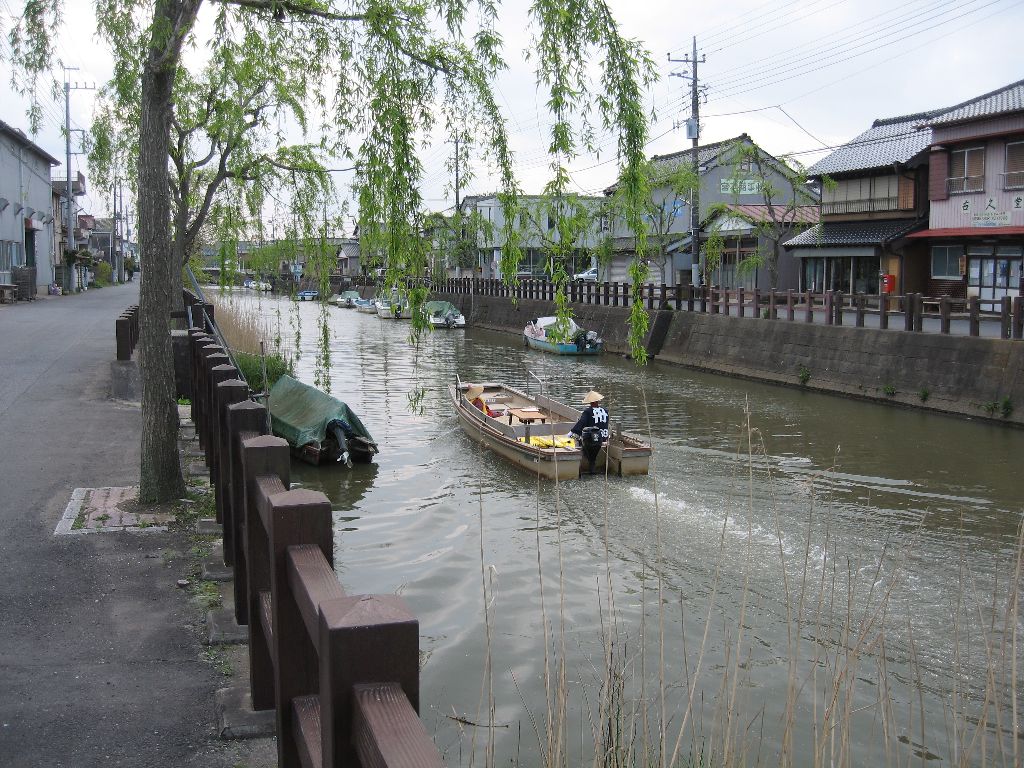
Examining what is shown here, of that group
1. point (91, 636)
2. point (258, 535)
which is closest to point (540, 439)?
point (91, 636)

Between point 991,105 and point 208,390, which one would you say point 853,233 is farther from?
point 208,390

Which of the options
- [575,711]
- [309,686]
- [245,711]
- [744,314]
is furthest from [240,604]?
[744,314]

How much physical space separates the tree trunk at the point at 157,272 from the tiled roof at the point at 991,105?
A: 2523 centimetres

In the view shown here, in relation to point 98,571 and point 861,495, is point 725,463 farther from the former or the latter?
point 98,571

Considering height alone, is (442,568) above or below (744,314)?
below

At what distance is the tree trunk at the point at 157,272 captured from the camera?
828 centimetres

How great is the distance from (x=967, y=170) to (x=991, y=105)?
2.00 m

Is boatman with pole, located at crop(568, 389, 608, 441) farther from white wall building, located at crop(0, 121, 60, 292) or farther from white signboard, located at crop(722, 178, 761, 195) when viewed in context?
white wall building, located at crop(0, 121, 60, 292)

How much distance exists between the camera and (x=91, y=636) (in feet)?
18.5

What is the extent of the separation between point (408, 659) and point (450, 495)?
1263 centimetres

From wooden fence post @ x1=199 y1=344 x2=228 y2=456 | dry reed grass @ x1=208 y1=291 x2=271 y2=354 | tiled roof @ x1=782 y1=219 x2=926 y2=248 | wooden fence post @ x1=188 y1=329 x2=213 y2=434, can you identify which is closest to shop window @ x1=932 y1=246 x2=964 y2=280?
tiled roof @ x1=782 y1=219 x2=926 y2=248

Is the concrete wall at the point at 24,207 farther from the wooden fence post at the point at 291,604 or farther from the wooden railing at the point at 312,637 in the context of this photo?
the wooden fence post at the point at 291,604

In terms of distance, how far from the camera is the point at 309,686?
338 centimetres

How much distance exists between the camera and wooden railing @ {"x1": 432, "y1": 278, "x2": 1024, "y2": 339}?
22.1m
